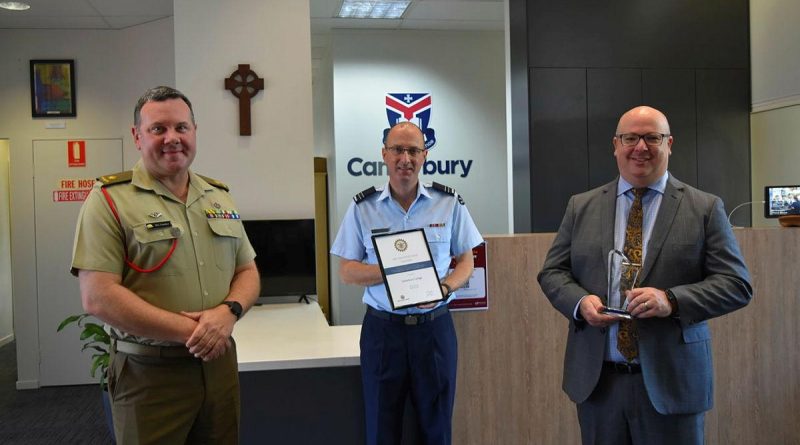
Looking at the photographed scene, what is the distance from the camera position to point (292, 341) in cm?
328

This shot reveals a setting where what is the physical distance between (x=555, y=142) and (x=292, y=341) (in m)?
2.89

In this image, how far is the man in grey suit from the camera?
1.99 m

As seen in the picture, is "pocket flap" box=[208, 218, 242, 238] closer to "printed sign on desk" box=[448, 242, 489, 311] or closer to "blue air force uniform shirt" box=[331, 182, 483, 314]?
"blue air force uniform shirt" box=[331, 182, 483, 314]

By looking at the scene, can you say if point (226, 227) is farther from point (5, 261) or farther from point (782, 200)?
point (5, 261)

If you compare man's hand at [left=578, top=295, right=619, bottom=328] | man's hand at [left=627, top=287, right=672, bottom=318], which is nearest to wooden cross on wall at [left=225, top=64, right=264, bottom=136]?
man's hand at [left=578, top=295, right=619, bottom=328]

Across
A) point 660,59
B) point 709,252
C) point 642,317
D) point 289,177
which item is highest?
point 660,59

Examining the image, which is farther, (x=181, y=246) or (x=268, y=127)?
(x=268, y=127)

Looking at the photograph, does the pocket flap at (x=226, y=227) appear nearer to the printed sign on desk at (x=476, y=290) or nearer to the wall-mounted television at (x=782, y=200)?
the printed sign on desk at (x=476, y=290)

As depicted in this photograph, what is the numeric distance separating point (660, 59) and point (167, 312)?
15.4 ft

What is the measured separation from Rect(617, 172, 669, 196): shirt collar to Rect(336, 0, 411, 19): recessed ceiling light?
168 inches

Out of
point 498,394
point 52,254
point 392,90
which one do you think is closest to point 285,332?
point 498,394

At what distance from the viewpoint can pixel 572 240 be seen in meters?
2.24

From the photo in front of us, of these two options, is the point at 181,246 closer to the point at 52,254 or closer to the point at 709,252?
the point at 709,252

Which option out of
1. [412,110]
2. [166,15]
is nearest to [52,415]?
[166,15]
